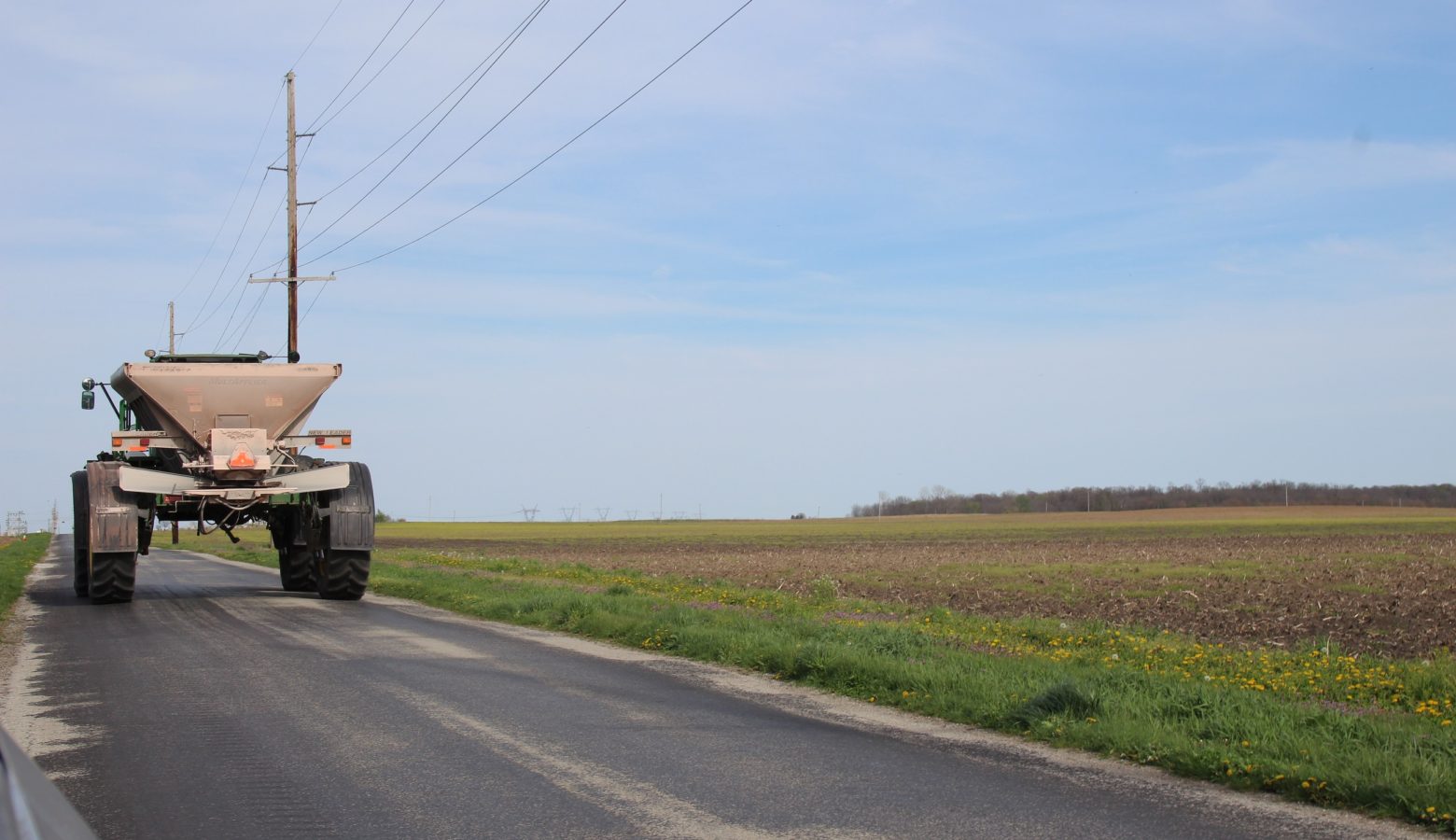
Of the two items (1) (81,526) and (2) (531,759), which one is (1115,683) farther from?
(1) (81,526)

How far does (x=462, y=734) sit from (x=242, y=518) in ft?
45.2

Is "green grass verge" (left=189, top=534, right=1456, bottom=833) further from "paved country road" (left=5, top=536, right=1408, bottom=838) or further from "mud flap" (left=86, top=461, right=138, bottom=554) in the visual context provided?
"mud flap" (left=86, top=461, right=138, bottom=554)

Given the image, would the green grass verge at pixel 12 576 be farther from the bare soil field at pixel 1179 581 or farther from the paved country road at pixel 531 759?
the bare soil field at pixel 1179 581

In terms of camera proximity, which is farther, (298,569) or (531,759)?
(298,569)

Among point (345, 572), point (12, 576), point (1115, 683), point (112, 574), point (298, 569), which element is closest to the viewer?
point (1115, 683)

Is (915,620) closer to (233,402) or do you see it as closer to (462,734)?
(462,734)

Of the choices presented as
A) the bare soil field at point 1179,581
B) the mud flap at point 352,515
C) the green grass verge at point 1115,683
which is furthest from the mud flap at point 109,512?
the bare soil field at point 1179,581

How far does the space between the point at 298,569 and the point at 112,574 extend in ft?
14.1

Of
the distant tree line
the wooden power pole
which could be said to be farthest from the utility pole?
the distant tree line

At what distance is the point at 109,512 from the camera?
1797cm

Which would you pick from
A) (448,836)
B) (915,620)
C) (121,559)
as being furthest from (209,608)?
(448,836)

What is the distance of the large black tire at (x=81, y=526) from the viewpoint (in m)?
18.9

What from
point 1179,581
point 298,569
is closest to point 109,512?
point 298,569

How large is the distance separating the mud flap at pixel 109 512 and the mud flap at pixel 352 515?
2.73 metres
